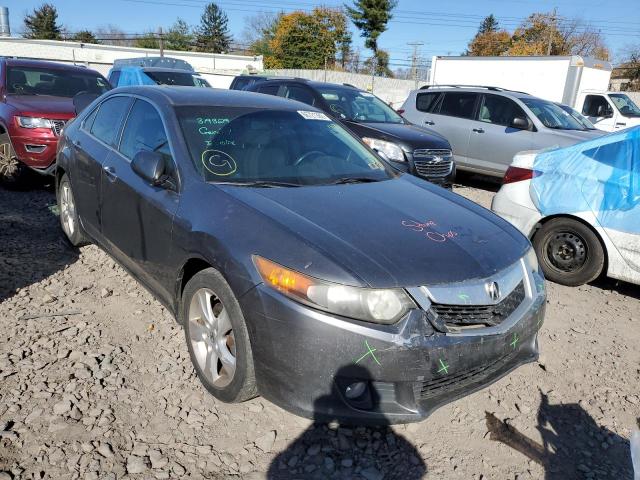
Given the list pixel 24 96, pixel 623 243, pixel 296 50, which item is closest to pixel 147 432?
pixel 623 243

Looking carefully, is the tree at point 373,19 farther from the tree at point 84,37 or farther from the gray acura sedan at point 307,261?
the gray acura sedan at point 307,261

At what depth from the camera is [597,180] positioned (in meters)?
4.34

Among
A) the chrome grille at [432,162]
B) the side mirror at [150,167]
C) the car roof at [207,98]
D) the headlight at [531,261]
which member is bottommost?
the chrome grille at [432,162]

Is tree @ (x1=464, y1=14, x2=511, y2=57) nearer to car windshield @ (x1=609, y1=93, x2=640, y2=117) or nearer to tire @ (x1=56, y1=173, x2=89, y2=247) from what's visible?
car windshield @ (x1=609, y1=93, x2=640, y2=117)

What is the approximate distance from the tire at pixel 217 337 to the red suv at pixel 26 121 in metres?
4.67

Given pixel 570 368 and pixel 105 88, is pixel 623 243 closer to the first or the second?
pixel 570 368

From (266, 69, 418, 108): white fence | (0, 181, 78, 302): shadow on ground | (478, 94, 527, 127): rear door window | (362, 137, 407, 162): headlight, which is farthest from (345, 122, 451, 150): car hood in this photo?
(266, 69, 418, 108): white fence

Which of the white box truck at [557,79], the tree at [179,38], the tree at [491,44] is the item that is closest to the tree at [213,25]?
the tree at [179,38]

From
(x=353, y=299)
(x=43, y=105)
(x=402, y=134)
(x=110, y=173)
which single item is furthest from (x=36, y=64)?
(x=353, y=299)

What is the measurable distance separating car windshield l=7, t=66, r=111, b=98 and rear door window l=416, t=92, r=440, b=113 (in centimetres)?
583

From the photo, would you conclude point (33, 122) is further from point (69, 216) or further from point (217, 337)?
point (217, 337)

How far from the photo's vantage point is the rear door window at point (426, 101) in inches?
389

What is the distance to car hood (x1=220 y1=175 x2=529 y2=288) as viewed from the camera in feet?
7.39

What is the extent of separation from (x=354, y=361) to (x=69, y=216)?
3.71 metres
